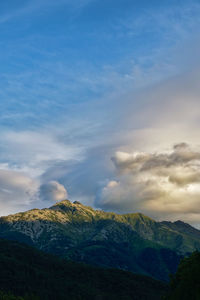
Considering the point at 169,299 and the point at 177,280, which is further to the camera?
the point at 177,280

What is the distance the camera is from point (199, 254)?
119375mm

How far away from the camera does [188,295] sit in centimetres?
9975

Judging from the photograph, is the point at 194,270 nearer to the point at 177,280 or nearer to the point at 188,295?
the point at 188,295

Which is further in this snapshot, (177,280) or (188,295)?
(177,280)

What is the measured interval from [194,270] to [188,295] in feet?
27.1

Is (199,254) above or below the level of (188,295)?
above

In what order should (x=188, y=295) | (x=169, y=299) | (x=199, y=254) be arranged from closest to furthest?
(x=188, y=295) → (x=169, y=299) → (x=199, y=254)

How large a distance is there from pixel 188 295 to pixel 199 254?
2241 cm

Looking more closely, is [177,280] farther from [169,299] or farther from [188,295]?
[188,295]

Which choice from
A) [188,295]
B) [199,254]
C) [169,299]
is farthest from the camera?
[199,254]

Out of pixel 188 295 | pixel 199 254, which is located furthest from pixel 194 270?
pixel 199 254

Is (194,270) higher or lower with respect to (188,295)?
higher

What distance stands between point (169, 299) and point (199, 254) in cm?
1922

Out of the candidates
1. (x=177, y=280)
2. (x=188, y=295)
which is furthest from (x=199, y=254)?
(x=188, y=295)
